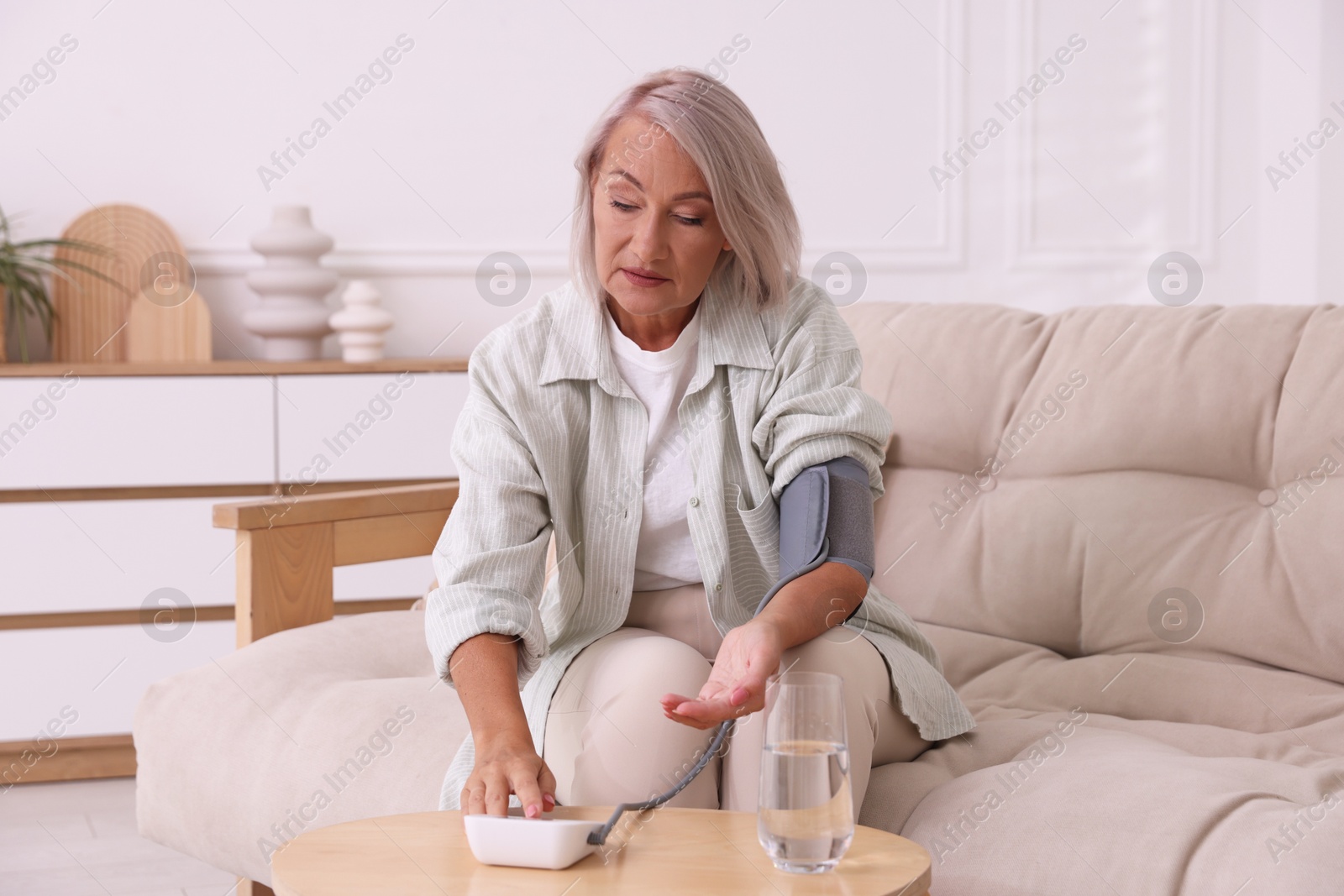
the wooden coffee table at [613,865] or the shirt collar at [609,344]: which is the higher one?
the shirt collar at [609,344]

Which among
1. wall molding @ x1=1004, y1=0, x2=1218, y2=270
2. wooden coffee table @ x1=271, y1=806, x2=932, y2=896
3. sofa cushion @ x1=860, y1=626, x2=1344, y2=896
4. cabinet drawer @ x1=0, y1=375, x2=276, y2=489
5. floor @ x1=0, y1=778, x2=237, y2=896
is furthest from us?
wall molding @ x1=1004, y1=0, x2=1218, y2=270

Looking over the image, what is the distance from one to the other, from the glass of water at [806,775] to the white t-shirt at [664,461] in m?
0.52

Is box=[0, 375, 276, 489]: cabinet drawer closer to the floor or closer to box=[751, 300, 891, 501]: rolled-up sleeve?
the floor

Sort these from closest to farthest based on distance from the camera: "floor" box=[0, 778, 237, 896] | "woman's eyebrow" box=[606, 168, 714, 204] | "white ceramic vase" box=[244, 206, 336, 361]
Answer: "woman's eyebrow" box=[606, 168, 714, 204]
"floor" box=[0, 778, 237, 896]
"white ceramic vase" box=[244, 206, 336, 361]

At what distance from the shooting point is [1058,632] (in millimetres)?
1799

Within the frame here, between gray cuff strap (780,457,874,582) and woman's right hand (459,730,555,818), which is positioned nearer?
woman's right hand (459,730,555,818)

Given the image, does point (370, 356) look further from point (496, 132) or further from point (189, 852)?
point (189, 852)

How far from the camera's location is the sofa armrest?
1.86m

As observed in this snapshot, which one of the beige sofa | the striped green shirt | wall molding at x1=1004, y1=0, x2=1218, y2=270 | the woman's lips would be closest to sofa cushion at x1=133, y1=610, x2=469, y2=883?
the beige sofa

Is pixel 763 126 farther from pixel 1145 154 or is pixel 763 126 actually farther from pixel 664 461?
pixel 664 461

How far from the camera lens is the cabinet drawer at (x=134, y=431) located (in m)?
2.73

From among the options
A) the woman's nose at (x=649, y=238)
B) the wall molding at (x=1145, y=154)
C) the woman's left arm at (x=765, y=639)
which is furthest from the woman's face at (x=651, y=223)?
the wall molding at (x=1145, y=154)

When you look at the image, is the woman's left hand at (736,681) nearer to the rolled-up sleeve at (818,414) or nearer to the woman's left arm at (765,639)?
the woman's left arm at (765,639)

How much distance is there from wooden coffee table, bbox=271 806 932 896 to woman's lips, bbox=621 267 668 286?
59cm
